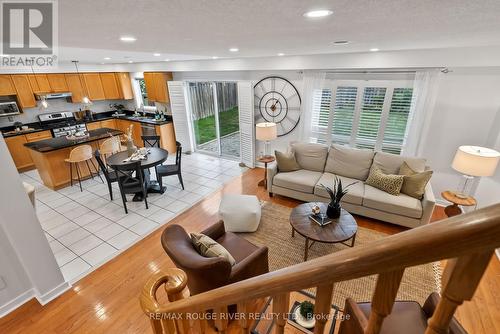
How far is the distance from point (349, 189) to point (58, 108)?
745 cm

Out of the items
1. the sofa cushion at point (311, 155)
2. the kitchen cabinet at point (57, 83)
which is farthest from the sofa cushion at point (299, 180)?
the kitchen cabinet at point (57, 83)

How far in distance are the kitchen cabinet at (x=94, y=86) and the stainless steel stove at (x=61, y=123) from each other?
780 mm

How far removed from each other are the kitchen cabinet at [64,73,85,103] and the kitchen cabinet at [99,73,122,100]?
0.55 meters

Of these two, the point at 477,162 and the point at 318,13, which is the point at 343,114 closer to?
the point at 477,162

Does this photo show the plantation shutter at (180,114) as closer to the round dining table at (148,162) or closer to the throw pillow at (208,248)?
the round dining table at (148,162)

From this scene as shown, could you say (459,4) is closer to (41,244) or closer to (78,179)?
(41,244)

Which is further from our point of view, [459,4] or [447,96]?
[447,96]

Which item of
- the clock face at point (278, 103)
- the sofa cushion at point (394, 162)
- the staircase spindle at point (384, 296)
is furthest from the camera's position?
the clock face at point (278, 103)

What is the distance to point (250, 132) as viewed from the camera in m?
5.24

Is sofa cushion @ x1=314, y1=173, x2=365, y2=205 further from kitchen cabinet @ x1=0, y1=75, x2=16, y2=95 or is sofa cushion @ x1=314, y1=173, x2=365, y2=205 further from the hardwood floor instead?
kitchen cabinet @ x1=0, y1=75, x2=16, y2=95

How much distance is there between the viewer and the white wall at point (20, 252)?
6.48ft

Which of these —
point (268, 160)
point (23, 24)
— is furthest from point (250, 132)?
point (23, 24)

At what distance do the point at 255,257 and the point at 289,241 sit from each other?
3.65ft

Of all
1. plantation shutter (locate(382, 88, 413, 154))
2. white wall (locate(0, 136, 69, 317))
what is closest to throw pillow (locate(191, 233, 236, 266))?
white wall (locate(0, 136, 69, 317))
